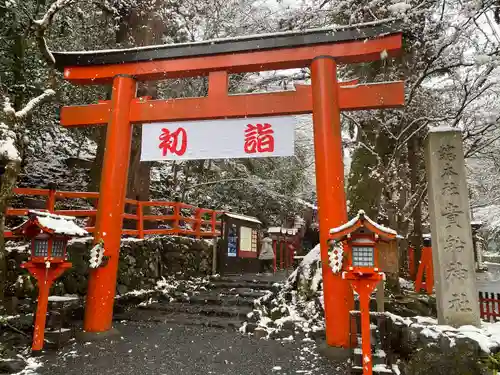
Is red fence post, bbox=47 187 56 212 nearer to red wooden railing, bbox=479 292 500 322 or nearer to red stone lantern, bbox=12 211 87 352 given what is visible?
red stone lantern, bbox=12 211 87 352

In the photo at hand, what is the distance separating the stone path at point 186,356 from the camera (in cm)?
534

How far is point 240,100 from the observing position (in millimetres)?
7008

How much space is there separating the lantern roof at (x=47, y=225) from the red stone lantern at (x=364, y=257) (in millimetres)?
4165

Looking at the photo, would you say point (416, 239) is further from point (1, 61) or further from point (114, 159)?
point (1, 61)

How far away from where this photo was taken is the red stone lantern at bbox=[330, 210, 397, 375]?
4836 mm

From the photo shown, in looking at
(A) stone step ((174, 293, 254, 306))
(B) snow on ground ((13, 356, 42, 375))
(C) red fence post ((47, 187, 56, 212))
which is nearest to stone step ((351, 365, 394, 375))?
(A) stone step ((174, 293, 254, 306))

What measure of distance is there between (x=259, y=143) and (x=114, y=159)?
9.36ft

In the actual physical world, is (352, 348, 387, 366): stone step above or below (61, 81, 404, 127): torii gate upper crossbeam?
below

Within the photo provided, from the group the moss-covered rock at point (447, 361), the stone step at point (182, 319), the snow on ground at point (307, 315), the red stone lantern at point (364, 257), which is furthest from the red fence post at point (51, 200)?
the moss-covered rock at point (447, 361)

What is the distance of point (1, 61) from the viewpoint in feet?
31.6

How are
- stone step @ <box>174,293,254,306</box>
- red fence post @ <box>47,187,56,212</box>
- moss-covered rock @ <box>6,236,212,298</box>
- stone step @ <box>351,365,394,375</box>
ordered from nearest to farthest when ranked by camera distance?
stone step @ <box>351,365,394,375</box>, moss-covered rock @ <box>6,236,212,298</box>, red fence post @ <box>47,187,56,212</box>, stone step @ <box>174,293,254,306</box>

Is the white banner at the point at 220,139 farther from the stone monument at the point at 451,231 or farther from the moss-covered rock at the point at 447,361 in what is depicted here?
the moss-covered rock at the point at 447,361

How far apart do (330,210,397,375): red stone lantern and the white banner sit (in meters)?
2.20

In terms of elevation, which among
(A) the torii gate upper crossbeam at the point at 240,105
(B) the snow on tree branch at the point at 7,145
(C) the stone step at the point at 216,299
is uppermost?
(A) the torii gate upper crossbeam at the point at 240,105
